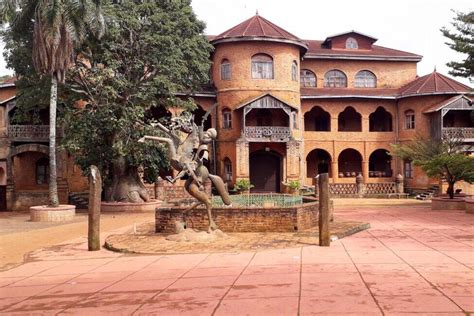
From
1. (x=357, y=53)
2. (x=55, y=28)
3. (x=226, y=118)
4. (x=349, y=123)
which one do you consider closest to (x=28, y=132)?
(x=55, y=28)

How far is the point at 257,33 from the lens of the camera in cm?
3219

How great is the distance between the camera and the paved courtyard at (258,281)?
6105 mm

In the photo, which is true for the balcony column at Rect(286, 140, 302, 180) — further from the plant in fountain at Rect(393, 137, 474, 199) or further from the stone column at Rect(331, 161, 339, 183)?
the plant in fountain at Rect(393, 137, 474, 199)

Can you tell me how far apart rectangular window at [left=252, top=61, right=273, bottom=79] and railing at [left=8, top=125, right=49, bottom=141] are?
13.6 metres

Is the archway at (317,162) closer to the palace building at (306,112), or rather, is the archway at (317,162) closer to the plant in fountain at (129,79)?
the palace building at (306,112)

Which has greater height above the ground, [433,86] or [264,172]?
[433,86]

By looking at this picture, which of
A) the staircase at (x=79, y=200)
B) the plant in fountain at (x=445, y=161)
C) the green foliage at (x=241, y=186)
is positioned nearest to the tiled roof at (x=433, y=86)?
the plant in fountain at (x=445, y=161)

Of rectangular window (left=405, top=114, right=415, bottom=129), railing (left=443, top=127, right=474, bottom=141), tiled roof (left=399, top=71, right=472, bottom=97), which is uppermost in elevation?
tiled roof (left=399, top=71, right=472, bottom=97)

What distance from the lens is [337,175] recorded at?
35.5m

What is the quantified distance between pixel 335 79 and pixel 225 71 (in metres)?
9.73

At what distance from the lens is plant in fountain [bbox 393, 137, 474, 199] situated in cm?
2138

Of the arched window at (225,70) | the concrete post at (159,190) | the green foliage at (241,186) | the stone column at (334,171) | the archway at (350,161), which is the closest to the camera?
the concrete post at (159,190)

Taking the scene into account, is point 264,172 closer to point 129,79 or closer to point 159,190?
point 159,190

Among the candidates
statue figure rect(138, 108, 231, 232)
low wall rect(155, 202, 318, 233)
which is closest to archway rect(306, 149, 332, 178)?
low wall rect(155, 202, 318, 233)
